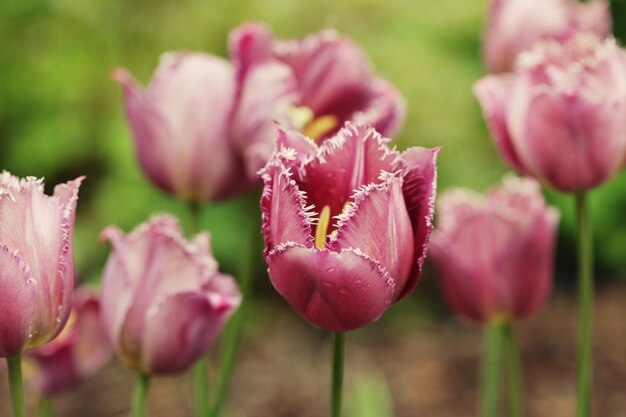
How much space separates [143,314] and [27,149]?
194 cm

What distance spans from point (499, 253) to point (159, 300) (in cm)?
36

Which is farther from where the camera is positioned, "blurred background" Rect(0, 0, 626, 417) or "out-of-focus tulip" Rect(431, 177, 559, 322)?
"blurred background" Rect(0, 0, 626, 417)

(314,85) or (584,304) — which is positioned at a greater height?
(314,85)

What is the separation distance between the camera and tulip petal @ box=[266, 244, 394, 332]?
1.60ft

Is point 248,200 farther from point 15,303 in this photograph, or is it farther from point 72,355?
point 15,303

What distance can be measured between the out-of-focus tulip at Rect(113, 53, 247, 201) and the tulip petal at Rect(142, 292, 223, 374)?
161 millimetres

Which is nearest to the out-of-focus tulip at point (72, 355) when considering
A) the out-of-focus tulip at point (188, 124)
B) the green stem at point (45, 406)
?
the green stem at point (45, 406)

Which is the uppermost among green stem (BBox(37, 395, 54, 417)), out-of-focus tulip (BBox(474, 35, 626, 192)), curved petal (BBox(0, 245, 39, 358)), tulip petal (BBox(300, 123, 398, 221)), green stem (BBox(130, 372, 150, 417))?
out-of-focus tulip (BBox(474, 35, 626, 192))

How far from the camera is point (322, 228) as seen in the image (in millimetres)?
535

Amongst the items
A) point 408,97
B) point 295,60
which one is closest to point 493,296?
point 295,60

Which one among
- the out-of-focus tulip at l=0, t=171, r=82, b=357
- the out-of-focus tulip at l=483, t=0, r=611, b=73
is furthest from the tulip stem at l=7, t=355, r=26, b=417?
the out-of-focus tulip at l=483, t=0, r=611, b=73

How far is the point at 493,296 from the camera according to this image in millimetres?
866

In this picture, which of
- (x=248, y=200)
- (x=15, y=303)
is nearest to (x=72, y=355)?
(x=15, y=303)

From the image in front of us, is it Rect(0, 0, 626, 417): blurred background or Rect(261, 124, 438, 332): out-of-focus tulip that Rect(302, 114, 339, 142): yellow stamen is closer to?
Rect(261, 124, 438, 332): out-of-focus tulip
